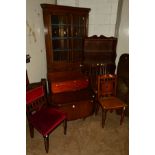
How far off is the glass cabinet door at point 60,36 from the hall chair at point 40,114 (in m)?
1.04

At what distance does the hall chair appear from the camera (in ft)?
7.70

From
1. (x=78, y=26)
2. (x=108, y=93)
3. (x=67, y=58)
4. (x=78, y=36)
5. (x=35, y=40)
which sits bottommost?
(x=108, y=93)

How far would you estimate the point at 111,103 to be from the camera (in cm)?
301

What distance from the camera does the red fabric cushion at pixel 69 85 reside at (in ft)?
9.81

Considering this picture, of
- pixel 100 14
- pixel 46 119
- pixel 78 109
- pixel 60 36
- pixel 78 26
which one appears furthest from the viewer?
pixel 100 14

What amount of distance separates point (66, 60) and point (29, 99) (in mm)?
1331

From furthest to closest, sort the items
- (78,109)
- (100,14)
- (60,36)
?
(100,14)
(60,36)
(78,109)

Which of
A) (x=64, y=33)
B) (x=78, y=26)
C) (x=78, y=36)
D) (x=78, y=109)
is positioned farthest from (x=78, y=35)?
(x=78, y=109)

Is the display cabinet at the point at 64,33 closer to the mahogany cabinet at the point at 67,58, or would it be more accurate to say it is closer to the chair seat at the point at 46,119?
the mahogany cabinet at the point at 67,58

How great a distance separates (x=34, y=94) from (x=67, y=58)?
1263 millimetres

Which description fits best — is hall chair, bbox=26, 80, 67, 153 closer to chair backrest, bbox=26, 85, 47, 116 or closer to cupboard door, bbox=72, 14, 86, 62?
chair backrest, bbox=26, 85, 47, 116

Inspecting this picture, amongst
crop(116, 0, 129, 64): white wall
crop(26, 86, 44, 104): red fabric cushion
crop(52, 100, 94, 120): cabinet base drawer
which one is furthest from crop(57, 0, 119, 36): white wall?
crop(26, 86, 44, 104): red fabric cushion

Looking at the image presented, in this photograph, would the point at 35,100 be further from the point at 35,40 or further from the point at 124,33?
the point at 124,33
